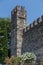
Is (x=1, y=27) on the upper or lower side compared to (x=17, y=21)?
lower

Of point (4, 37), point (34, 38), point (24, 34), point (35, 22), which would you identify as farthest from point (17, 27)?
point (4, 37)

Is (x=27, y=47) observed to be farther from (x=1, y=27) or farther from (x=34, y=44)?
(x=1, y=27)

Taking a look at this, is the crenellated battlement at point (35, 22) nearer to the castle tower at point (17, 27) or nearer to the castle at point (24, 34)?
the castle at point (24, 34)

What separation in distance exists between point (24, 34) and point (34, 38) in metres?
2.54

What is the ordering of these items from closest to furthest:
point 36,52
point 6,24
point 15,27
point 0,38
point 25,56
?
point 25,56
point 36,52
point 15,27
point 0,38
point 6,24

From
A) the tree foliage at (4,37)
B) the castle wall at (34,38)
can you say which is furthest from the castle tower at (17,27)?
the tree foliage at (4,37)

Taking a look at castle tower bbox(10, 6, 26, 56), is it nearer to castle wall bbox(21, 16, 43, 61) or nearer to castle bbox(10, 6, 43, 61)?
castle bbox(10, 6, 43, 61)

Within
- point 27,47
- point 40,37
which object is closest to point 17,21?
point 27,47

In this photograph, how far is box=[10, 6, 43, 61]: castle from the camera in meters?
20.9

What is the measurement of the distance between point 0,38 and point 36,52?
11392mm

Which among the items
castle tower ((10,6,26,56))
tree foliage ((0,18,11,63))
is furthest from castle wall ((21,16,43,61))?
tree foliage ((0,18,11,63))

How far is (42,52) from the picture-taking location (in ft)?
66.0

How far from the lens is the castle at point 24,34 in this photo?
68.7 feet

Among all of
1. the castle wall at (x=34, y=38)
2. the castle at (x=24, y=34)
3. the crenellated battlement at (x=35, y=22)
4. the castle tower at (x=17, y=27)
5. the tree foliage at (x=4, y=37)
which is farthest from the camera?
the tree foliage at (x=4, y=37)
